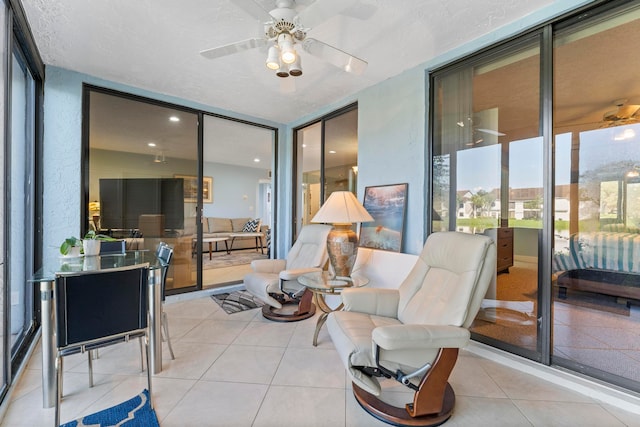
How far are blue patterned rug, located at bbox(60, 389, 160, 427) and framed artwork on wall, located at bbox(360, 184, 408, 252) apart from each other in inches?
89.6

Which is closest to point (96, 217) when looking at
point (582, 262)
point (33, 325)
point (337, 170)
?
point (33, 325)

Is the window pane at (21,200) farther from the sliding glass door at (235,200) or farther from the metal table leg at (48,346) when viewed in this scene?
the sliding glass door at (235,200)

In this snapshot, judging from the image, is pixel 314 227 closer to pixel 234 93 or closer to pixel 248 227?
pixel 234 93

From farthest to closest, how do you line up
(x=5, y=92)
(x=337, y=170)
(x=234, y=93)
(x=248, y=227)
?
(x=248, y=227) < (x=337, y=170) < (x=234, y=93) < (x=5, y=92)

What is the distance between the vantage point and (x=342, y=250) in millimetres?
2619

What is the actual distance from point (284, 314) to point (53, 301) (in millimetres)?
1888

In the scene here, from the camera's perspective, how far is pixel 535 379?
1932 millimetres

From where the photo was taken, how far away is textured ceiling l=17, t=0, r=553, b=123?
77.4 inches

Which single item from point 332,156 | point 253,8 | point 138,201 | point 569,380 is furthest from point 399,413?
point 138,201

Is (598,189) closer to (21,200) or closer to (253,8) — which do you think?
(253,8)

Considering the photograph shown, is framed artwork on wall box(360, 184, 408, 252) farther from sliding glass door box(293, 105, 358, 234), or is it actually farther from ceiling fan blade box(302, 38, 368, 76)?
ceiling fan blade box(302, 38, 368, 76)

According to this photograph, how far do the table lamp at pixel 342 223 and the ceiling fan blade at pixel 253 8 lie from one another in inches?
58.3

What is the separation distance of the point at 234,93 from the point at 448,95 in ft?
7.79

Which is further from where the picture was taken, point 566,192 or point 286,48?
point 566,192
